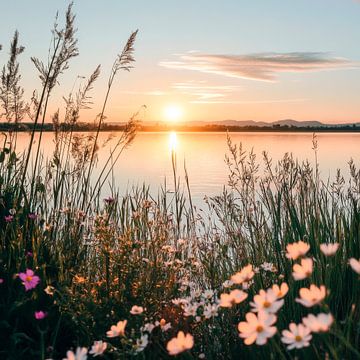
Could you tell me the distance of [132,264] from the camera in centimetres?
347

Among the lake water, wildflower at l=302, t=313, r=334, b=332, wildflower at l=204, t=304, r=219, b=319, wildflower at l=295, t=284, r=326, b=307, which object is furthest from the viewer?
the lake water

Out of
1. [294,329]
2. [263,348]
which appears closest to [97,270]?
[263,348]

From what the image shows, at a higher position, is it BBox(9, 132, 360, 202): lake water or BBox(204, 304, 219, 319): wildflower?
BBox(204, 304, 219, 319): wildflower

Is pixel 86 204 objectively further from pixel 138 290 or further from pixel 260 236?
pixel 138 290

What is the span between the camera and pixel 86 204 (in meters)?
5.31

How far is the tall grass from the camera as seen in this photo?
10.6ft

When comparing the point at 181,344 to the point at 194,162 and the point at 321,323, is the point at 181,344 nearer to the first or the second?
the point at 321,323

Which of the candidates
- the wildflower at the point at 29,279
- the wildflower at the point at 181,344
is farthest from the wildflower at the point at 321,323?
the wildflower at the point at 29,279

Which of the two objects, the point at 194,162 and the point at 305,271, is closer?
the point at 305,271

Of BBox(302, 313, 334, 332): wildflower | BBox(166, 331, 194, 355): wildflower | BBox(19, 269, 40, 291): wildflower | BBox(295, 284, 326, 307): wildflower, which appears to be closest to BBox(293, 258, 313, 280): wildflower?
BBox(295, 284, 326, 307): wildflower

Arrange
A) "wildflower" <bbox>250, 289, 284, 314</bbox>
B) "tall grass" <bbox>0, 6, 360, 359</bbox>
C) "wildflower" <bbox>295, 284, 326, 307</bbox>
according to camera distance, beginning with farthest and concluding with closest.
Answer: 1. "tall grass" <bbox>0, 6, 360, 359</bbox>
2. "wildflower" <bbox>250, 289, 284, 314</bbox>
3. "wildflower" <bbox>295, 284, 326, 307</bbox>

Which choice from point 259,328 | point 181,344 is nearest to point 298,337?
point 259,328

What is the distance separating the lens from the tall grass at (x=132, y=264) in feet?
10.6

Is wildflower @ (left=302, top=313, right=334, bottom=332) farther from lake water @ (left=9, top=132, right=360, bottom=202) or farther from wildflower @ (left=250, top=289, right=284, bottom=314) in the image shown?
lake water @ (left=9, top=132, right=360, bottom=202)
